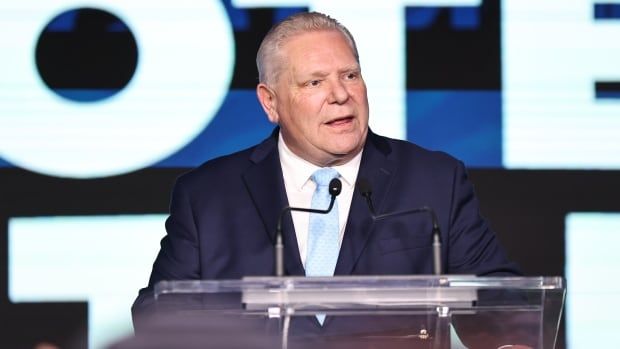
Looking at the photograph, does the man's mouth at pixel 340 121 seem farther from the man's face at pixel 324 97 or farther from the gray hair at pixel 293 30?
the gray hair at pixel 293 30

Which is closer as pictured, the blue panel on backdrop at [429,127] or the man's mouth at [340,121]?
the man's mouth at [340,121]

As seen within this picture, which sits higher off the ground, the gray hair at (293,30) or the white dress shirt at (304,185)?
the gray hair at (293,30)

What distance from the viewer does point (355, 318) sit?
3.00 meters

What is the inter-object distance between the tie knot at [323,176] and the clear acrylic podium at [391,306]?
908 mm

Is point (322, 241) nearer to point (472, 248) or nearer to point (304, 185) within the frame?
point (304, 185)

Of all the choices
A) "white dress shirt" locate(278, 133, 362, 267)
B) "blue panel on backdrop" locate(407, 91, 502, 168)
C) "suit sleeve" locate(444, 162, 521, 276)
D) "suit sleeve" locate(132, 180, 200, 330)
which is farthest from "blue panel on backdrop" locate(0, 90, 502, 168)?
"suit sleeve" locate(444, 162, 521, 276)

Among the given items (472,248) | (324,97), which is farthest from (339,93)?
(472,248)

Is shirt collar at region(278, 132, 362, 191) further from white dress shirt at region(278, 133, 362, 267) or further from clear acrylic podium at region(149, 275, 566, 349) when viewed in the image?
clear acrylic podium at region(149, 275, 566, 349)

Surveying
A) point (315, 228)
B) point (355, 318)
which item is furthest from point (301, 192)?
point (355, 318)

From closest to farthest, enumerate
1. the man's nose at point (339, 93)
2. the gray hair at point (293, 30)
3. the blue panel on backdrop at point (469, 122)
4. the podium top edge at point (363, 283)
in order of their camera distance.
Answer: the podium top edge at point (363, 283)
the man's nose at point (339, 93)
the gray hair at point (293, 30)
the blue panel on backdrop at point (469, 122)

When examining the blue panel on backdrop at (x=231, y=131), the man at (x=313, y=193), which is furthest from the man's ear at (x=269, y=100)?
the blue panel on backdrop at (x=231, y=131)

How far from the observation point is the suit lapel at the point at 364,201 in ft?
12.0

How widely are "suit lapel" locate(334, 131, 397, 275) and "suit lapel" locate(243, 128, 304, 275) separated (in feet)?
0.45

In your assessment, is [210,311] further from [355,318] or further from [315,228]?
[315,228]
